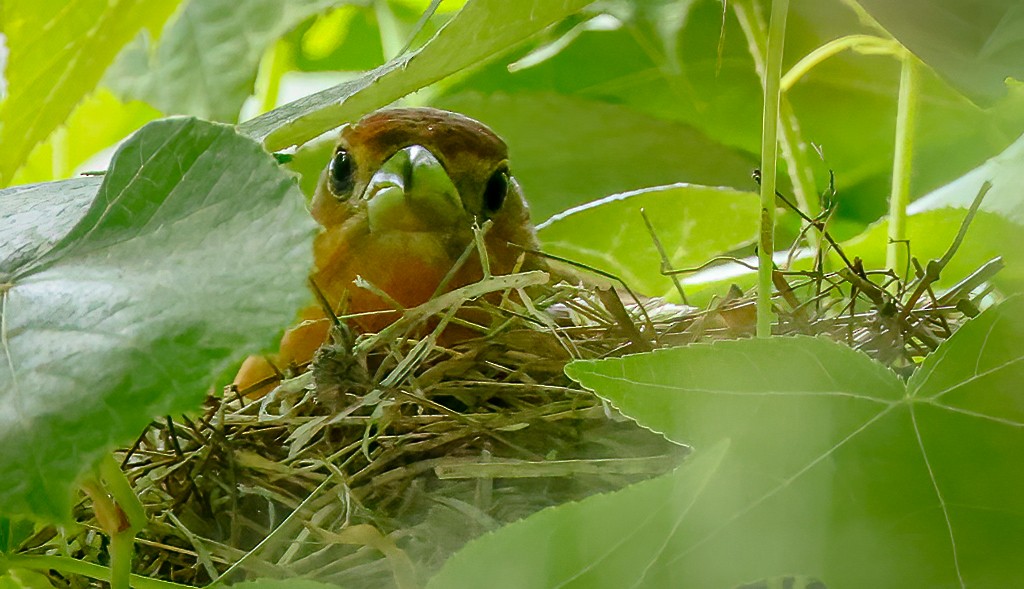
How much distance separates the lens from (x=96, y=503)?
47 cm

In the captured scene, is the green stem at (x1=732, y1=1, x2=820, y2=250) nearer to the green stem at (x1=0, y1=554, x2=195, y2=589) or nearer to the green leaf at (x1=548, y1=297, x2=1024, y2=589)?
the green leaf at (x1=548, y1=297, x2=1024, y2=589)

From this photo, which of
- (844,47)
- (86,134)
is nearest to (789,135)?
(844,47)

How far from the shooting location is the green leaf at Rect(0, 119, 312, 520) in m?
0.38

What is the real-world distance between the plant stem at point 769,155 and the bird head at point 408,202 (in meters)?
0.35

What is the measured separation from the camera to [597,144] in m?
1.12

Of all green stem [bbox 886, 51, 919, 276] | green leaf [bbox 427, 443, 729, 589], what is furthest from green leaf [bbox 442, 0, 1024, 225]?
green leaf [bbox 427, 443, 729, 589]

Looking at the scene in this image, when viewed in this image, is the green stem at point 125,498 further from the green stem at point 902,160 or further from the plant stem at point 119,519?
the green stem at point 902,160

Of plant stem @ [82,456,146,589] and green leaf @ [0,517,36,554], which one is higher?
plant stem @ [82,456,146,589]

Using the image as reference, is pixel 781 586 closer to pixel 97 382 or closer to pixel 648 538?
pixel 648 538

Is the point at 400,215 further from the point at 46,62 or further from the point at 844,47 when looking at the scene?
the point at 844,47

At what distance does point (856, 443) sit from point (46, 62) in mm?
722

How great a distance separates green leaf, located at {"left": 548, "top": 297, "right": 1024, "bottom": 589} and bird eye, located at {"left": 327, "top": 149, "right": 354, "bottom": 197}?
0.63m

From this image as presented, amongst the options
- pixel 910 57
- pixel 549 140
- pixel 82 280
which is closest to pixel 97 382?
pixel 82 280

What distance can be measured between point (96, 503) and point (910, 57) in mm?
702
